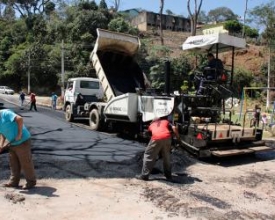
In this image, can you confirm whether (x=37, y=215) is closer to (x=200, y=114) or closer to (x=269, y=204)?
(x=269, y=204)

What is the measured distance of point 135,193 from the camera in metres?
7.52

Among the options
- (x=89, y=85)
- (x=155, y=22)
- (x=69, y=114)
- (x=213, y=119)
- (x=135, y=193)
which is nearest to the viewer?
(x=135, y=193)

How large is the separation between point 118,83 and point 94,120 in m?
1.56

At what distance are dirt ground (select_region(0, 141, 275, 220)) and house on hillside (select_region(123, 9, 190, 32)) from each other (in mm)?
64032

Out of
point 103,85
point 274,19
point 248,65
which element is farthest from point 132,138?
point 248,65

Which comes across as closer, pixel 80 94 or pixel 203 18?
pixel 80 94

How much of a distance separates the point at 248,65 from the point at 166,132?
4185 cm

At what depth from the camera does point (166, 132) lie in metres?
8.48

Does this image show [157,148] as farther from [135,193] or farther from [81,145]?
[81,145]

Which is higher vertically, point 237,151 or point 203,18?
point 203,18

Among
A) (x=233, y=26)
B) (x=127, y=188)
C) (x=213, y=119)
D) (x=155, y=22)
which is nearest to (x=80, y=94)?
(x=213, y=119)

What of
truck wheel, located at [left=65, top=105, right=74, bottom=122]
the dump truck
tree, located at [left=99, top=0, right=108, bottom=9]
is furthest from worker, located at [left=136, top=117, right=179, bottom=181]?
tree, located at [left=99, top=0, right=108, bottom=9]

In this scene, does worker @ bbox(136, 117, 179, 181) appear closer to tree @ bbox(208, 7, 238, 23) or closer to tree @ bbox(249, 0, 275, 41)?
tree @ bbox(249, 0, 275, 41)

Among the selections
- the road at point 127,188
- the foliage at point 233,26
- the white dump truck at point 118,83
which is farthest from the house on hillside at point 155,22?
the road at point 127,188
